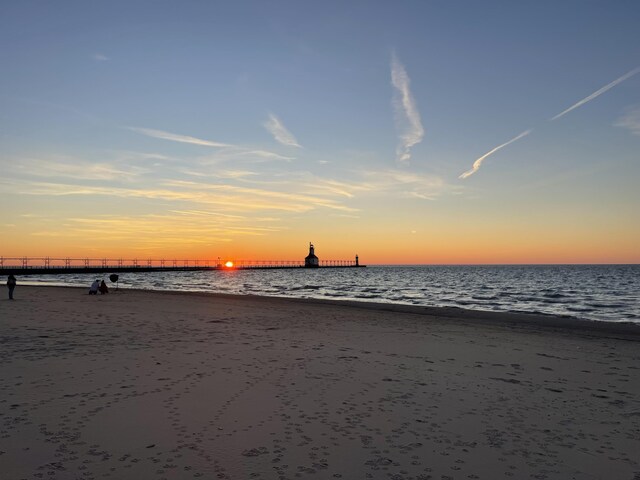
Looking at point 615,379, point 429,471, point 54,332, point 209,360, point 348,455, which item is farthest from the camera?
point 54,332

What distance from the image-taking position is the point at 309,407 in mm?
7797

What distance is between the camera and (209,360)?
11188mm

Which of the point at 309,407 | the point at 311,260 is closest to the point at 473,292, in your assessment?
the point at 309,407

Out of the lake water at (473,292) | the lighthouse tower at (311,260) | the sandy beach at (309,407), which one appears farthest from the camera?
the lighthouse tower at (311,260)

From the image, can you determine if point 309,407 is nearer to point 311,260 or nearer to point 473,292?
point 473,292

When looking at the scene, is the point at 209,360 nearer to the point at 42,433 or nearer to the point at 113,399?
the point at 113,399

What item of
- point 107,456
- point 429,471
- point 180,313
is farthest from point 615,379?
point 180,313

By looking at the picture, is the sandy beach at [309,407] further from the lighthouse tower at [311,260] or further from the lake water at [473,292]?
the lighthouse tower at [311,260]

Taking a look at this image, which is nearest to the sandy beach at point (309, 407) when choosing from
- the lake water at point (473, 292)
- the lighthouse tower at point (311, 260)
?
the lake water at point (473, 292)

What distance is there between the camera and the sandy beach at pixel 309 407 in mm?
5688

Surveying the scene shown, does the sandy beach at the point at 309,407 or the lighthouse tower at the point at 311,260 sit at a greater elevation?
the lighthouse tower at the point at 311,260

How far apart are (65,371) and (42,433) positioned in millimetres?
3701

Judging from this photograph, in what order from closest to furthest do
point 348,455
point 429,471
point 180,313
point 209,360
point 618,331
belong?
point 429,471 < point 348,455 < point 209,360 < point 618,331 < point 180,313

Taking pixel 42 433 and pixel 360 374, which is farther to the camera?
pixel 360 374
